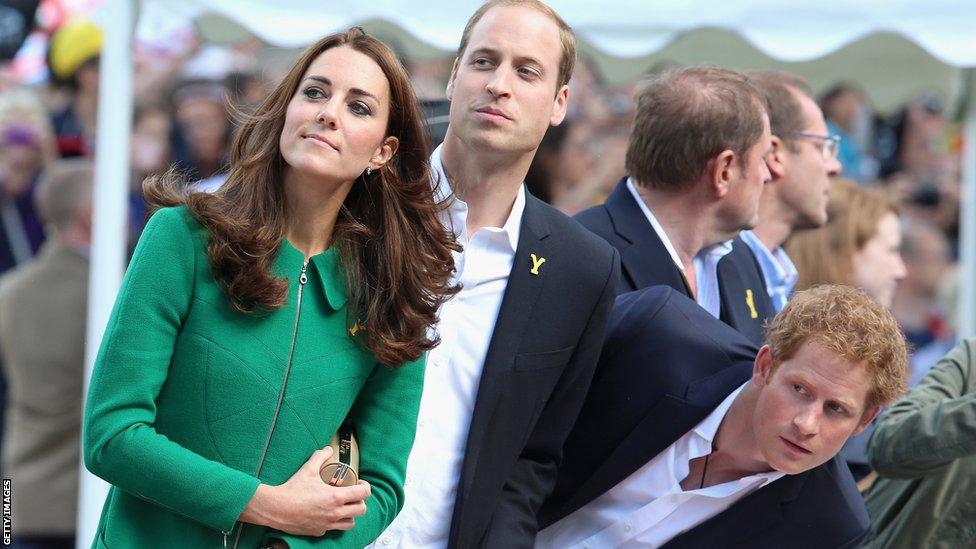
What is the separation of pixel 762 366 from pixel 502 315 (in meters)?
0.68

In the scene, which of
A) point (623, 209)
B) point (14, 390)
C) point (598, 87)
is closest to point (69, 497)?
point (14, 390)

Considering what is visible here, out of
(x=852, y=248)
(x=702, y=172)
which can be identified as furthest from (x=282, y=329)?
(x=852, y=248)

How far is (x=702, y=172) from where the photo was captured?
3.92 m

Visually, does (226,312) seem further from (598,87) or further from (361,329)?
(598,87)

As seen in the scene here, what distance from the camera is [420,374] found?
2801mm

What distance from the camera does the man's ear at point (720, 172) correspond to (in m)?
3.90

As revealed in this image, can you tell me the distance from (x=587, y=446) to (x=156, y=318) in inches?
52.2

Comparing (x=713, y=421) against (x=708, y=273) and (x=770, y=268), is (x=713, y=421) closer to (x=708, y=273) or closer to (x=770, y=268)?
(x=708, y=273)

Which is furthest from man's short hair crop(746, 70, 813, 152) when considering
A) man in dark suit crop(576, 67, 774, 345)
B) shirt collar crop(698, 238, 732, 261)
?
shirt collar crop(698, 238, 732, 261)

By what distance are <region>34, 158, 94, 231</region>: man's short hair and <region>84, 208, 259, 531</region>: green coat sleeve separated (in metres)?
3.63

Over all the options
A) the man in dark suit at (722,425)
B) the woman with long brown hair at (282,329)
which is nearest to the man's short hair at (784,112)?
the man in dark suit at (722,425)

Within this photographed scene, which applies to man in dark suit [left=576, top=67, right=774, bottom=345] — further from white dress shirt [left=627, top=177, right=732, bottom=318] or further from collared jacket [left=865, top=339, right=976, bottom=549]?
collared jacket [left=865, top=339, right=976, bottom=549]

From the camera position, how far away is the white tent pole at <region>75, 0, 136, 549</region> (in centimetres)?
514

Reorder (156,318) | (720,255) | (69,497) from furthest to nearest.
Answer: (69,497) → (720,255) → (156,318)
